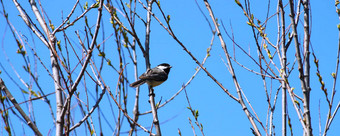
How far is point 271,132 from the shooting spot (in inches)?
128

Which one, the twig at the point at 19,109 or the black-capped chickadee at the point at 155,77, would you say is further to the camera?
the black-capped chickadee at the point at 155,77

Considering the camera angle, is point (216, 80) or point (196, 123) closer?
point (216, 80)

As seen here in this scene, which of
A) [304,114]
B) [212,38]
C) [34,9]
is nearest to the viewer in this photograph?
[304,114]

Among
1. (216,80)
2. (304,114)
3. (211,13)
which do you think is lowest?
(304,114)

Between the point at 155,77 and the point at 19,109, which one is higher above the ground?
the point at 155,77

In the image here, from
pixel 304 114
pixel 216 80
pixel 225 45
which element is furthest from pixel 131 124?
pixel 304 114

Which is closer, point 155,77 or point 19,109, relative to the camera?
point 19,109

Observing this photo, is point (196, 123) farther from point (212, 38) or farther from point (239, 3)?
point (212, 38)

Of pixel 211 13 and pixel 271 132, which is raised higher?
pixel 211 13

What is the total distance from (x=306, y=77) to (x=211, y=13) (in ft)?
3.62

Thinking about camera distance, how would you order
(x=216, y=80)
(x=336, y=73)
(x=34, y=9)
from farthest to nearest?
1. (x=34, y=9)
2. (x=216, y=80)
3. (x=336, y=73)

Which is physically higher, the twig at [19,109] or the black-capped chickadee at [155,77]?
the black-capped chickadee at [155,77]

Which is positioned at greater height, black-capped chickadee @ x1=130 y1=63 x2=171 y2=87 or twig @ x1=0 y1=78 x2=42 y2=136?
black-capped chickadee @ x1=130 y1=63 x2=171 y2=87

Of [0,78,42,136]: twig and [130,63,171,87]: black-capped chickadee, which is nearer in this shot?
[0,78,42,136]: twig
